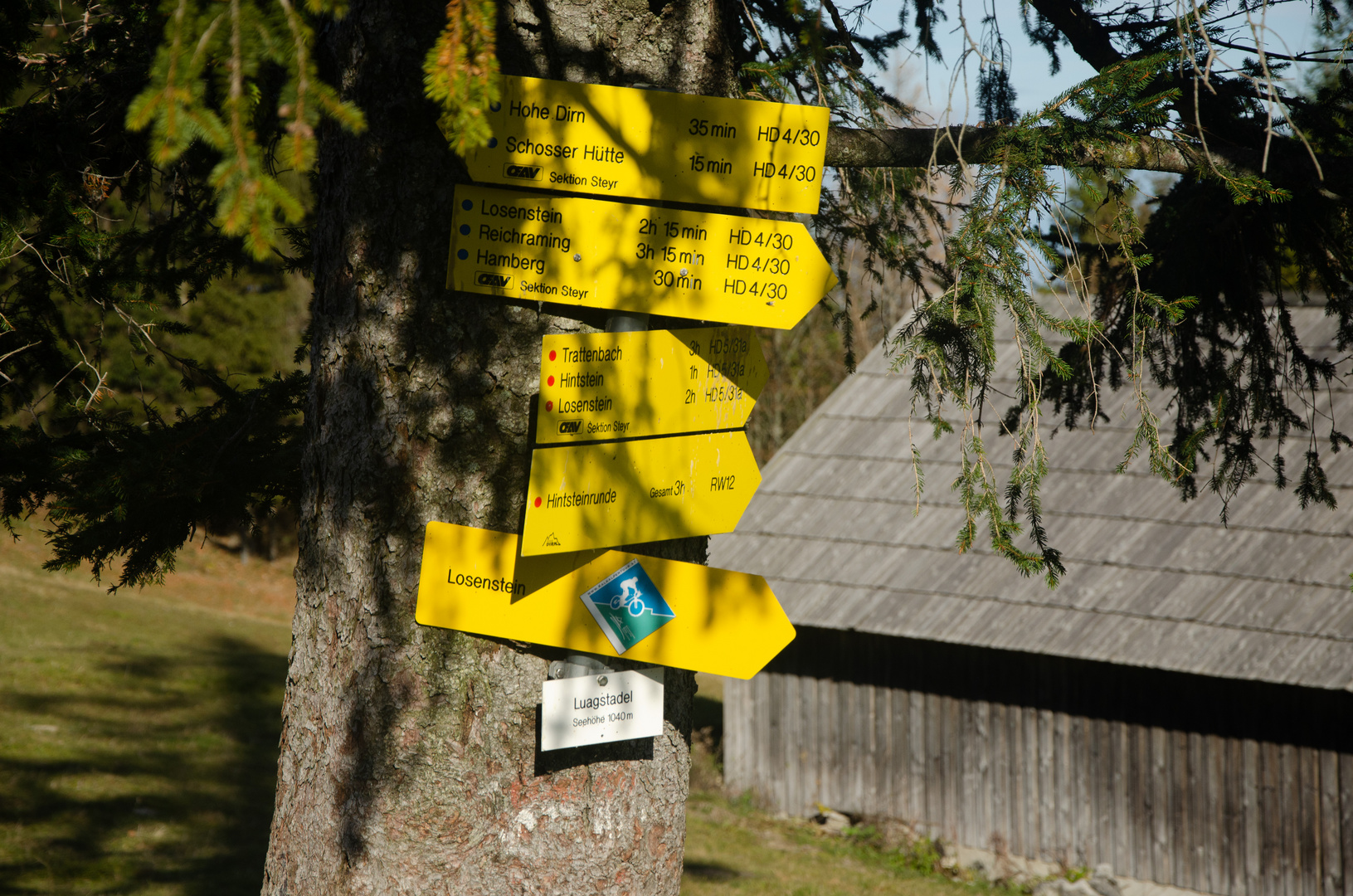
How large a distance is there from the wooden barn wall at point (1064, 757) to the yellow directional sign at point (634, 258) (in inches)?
364

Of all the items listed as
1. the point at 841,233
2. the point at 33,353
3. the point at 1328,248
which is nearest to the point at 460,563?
the point at 841,233

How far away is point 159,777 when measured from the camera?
1010 cm

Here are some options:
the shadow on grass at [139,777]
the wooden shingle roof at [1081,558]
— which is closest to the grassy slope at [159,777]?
the shadow on grass at [139,777]

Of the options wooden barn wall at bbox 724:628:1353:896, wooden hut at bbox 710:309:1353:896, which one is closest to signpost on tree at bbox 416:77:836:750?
wooden hut at bbox 710:309:1353:896

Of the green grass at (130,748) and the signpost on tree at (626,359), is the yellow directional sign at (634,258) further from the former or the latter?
the green grass at (130,748)

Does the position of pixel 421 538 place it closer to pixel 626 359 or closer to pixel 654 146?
pixel 626 359

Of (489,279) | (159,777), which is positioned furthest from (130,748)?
(489,279)

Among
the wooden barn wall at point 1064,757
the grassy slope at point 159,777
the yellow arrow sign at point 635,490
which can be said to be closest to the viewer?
the yellow arrow sign at point 635,490

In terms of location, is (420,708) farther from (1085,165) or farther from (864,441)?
(864,441)

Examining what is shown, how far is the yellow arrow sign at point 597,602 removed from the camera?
1.95m

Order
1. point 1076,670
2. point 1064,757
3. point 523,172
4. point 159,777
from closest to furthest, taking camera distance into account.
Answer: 1. point 523,172
2. point 159,777
3. point 1076,670
4. point 1064,757

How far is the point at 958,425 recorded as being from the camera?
13289 mm

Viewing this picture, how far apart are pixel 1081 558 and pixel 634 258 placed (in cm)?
1007

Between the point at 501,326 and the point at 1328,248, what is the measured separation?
2.99 meters
